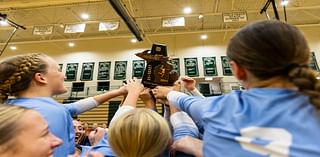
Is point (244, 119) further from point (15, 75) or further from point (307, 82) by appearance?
point (15, 75)

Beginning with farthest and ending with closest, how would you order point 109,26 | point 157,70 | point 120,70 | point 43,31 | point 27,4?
1. point 120,70
2. point 27,4
3. point 43,31
4. point 109,26
5. point 157,70

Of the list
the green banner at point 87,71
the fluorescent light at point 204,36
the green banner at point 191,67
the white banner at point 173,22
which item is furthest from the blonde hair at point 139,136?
the green banner at point 87,71

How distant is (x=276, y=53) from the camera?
0.82 m

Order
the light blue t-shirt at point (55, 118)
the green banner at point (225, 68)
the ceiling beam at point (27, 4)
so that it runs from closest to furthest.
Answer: the light blue t-shirt at point (55, 118)
the ceiling beam at point (27, 4)
the green banner at point (225, 68)

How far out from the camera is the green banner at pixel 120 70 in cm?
1295

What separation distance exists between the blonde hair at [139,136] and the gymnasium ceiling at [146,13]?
9.76 m

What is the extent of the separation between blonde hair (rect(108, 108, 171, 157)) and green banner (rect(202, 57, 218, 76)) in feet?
37.6

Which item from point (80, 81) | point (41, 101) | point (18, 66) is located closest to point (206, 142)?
point (41, 101)

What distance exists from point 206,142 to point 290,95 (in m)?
0.32

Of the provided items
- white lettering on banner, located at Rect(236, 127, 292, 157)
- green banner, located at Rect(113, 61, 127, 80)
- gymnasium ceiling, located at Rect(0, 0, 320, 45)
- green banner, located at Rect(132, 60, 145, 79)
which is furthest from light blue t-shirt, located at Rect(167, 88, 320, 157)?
green banner, located at Rect(113, 61, 127, 80)

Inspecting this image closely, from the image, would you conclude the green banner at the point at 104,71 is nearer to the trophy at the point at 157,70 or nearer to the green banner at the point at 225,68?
the green banner at the point at 225,68

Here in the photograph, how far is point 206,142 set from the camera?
0.89 meters

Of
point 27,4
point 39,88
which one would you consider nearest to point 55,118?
point 39,88

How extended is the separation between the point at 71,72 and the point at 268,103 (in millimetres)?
13743
